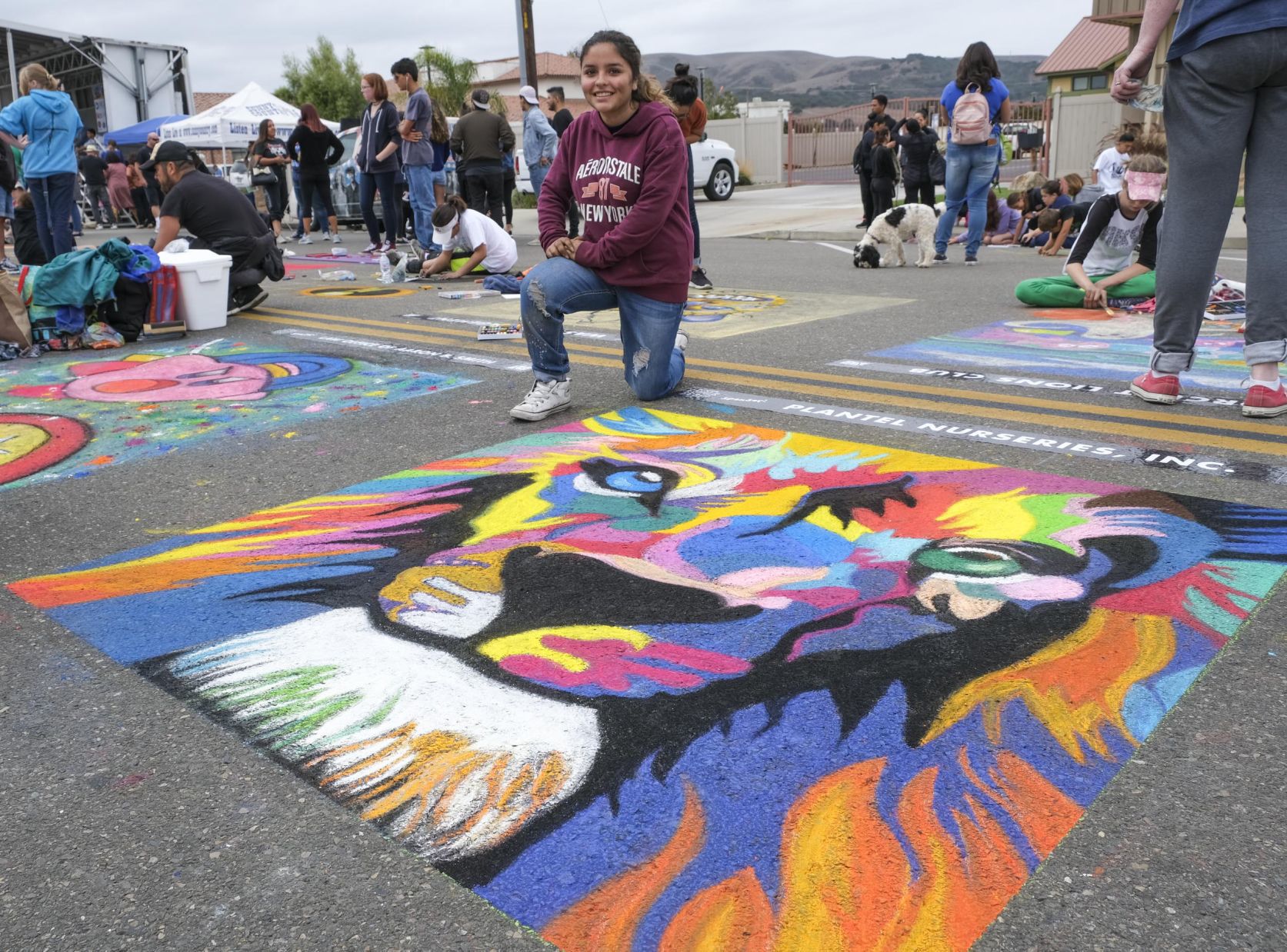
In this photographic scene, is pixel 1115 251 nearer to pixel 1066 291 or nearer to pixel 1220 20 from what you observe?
pixel 1066 291

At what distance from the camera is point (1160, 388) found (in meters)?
4.38

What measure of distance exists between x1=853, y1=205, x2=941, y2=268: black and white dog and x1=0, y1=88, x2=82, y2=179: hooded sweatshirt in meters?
6.89

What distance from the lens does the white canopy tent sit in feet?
69.7

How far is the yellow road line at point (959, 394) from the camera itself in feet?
13.3

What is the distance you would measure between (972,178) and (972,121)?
1.74 feet

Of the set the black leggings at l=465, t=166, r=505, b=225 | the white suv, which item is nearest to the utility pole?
the white suv

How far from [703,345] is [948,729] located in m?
4.33

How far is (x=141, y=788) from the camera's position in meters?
1.92

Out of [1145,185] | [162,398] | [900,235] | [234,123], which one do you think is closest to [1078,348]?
[1145,185]

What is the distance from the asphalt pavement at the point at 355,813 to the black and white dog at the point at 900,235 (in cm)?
500

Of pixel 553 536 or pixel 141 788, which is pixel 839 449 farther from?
pixel 141 788

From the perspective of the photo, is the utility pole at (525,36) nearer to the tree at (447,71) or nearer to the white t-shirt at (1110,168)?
the white t-shirt at (1110,168)

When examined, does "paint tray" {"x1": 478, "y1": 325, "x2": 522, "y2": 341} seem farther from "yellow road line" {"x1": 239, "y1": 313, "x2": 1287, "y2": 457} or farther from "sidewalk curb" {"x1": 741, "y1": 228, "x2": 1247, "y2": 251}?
"sidewalk curb" {"x1": 741, "y1": 228, "x2": 1247, "y2": 251}

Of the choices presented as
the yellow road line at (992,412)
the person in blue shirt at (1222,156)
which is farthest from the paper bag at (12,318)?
the person in blue shirt at (1222,156)
